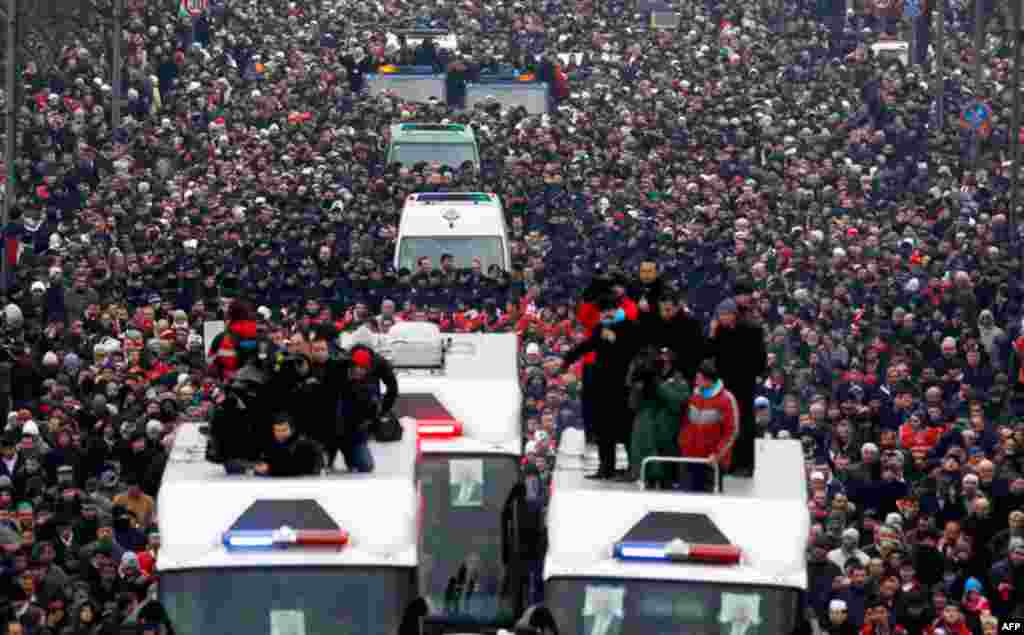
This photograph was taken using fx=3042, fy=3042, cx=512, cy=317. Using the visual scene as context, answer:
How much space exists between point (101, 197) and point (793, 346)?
1288 cm

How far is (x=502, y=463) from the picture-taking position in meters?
20.0

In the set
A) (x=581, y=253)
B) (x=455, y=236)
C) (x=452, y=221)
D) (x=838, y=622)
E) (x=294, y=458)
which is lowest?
(x=838, y=622)

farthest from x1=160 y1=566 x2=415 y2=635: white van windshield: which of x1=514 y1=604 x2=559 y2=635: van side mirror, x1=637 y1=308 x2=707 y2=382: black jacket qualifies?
x1=637 y1=308 x2=707 y2=382: black jacket

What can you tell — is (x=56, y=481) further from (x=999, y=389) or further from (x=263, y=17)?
(x=263, y=17)

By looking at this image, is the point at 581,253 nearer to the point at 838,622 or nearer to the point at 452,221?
the point at 452,221

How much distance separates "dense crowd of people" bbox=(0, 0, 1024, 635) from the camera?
22.4 meters

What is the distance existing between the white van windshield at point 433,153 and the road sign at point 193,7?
1211 centimetres

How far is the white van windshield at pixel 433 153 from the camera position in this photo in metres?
43.4

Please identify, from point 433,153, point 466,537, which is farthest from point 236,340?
point 433,153

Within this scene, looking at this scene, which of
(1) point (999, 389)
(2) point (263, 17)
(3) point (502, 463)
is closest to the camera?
(3) point (502, 463)

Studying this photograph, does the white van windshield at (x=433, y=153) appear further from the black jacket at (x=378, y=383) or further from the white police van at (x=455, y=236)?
the black jacket at (x=378, y=383)

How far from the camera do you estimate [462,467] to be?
19.9 metres

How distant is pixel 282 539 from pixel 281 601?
37 cm

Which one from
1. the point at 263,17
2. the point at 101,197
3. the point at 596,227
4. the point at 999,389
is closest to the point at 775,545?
the point at 999,389
